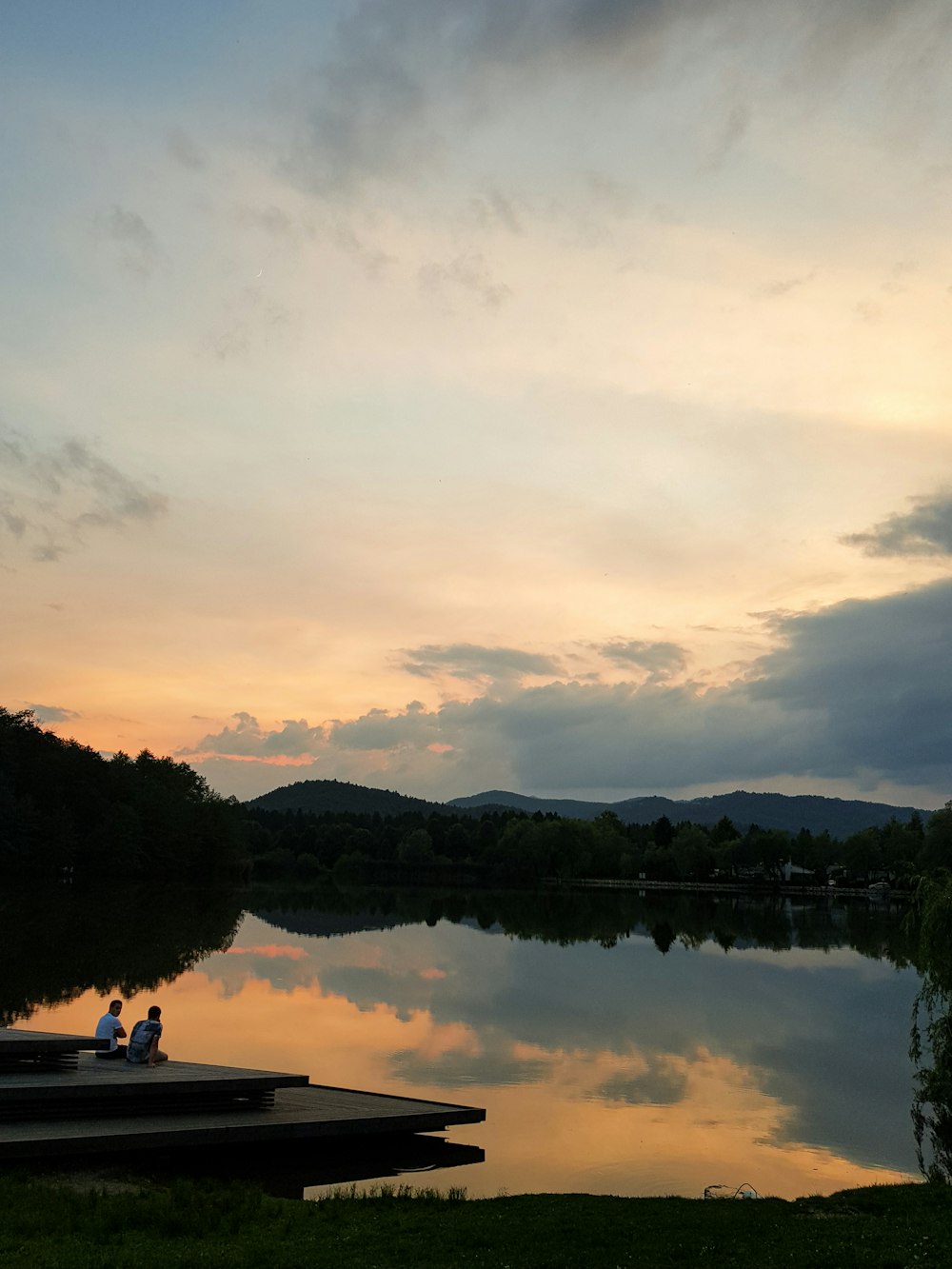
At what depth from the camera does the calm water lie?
2228cm

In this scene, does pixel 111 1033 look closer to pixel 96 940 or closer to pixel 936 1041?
pixel 936 1041

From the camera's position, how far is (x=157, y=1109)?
1978cm

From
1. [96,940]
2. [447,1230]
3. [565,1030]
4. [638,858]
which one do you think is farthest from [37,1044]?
[638,858]

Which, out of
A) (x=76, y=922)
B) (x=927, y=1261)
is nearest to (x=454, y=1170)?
(x=927, y=1261)

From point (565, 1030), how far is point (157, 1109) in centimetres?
1973

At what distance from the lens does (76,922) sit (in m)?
64.9

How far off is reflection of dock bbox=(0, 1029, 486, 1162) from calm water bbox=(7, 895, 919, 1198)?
6.50ft

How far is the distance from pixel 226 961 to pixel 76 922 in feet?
57.3

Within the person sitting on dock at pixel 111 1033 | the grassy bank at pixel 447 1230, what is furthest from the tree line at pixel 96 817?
the grassy bank at pixel 447 1230

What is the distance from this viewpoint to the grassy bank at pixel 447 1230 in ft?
38.8

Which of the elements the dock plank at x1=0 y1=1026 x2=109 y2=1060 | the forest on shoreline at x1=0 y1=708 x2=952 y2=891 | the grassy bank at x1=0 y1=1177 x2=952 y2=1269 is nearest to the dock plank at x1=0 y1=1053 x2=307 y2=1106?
the dock plank at x1=0 y1=1026 x2=109 y2=1060

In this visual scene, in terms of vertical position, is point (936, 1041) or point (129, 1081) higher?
point (129, 1081)

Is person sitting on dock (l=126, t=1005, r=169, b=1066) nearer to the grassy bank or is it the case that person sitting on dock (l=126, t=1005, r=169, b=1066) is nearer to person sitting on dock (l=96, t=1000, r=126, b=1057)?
person sitting on dock (l=96, t=1000, r=126, b=1057)

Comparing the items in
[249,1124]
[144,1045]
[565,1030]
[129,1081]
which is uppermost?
[144,1045]
